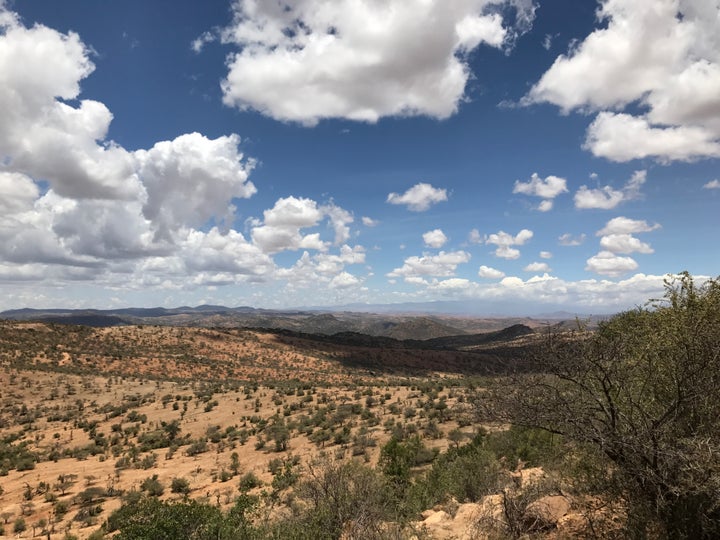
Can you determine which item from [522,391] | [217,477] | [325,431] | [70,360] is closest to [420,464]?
[325,431]

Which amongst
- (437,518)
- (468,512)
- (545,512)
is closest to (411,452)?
(468,512)

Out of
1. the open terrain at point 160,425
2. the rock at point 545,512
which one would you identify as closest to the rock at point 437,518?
the rock at point 545,512

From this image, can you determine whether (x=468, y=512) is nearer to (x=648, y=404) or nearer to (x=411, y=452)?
(x=411, y=452)

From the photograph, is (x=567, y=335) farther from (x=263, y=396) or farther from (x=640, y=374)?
(x=263, y=396)

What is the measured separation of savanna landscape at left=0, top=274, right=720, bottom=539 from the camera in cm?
786

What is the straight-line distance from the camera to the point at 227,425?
29281 mm

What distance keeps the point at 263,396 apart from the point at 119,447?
13.3 m

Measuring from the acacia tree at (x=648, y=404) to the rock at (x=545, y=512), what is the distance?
1.98 m

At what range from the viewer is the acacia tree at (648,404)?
738 cm

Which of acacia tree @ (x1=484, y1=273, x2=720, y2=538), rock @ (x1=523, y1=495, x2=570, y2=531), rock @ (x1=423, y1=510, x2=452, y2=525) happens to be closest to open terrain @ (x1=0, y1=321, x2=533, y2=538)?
acacia tree @ (x1=484, y1=273, x2=720, y2=538)

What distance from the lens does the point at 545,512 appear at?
9875mm

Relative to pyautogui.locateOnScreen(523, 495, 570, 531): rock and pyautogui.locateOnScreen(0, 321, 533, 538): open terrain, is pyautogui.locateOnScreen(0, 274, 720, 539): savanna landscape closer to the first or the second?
pyautogui.locateOnScreen(523, 495, 570, 531): rock

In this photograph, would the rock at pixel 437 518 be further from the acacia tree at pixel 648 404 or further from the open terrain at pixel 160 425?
the acacia tree at pixel 648 404

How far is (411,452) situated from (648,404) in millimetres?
10522
